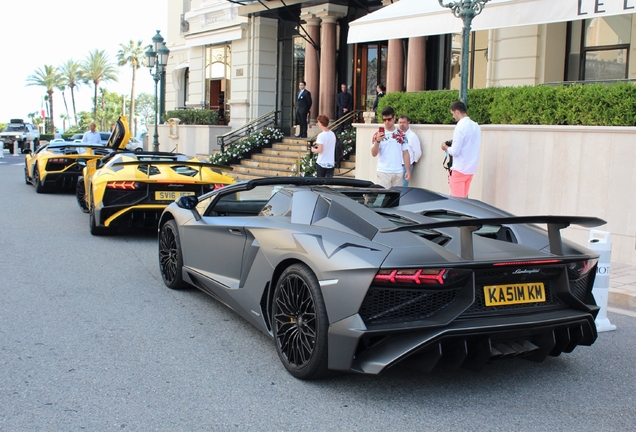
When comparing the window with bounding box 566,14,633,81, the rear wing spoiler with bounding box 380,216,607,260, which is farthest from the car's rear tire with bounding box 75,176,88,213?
the rear wing spoiler with bounding box 380,216,607,260

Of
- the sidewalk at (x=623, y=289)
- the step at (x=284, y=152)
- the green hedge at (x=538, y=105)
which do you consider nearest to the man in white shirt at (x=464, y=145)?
the green hedge at (x=538, y=105)

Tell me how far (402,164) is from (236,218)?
574 cm

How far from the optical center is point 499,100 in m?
10.7

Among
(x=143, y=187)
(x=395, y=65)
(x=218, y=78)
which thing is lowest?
(x=143, y=187)

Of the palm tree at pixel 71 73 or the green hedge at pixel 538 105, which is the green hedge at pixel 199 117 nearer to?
the green hedge at pixel 538 105

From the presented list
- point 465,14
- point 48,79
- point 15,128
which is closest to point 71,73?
point 48,79

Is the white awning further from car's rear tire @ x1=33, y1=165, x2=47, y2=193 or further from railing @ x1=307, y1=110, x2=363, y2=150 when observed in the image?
car's rear tire @ x1=33, y1=165, x2=47, y2=193

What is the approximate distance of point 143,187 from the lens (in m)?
9.46

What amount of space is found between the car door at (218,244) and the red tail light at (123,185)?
308cm

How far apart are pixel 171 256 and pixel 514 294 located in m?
3.80

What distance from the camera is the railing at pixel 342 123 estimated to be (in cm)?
1862

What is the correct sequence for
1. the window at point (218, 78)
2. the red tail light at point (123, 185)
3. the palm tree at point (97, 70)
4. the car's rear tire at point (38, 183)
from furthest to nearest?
1. the palm tree at point (97, 70)
2. the window at point (218, 78)
3. the car's rear tire at point (38, 183)
4. the red tail light at point (123, 185)

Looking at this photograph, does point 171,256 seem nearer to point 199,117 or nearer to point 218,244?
point 218,244

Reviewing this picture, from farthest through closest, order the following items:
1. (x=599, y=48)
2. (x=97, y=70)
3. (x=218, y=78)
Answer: (x=97, y=70)
(x=218, y=78)
(x=599, y=48)
